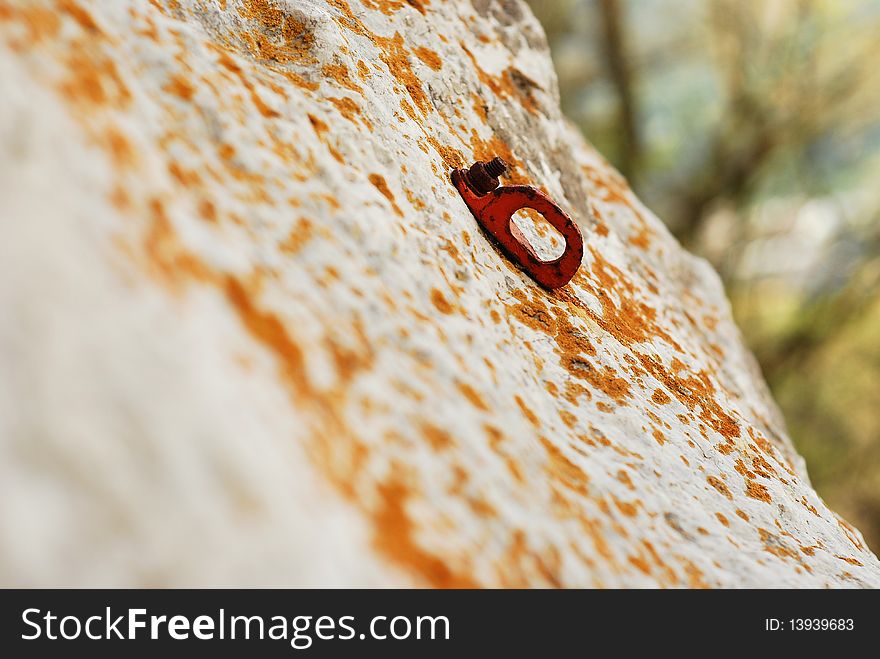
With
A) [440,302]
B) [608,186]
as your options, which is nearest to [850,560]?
[440,302]

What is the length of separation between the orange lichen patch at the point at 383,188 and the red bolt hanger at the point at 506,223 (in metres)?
0.37

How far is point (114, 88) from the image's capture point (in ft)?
4.21

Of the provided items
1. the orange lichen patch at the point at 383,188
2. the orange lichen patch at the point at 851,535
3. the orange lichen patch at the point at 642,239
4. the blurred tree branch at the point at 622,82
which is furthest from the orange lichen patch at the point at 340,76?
the blurred tree branch at the point at 622,82

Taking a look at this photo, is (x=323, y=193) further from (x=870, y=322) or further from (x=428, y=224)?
(x=870, y=322)

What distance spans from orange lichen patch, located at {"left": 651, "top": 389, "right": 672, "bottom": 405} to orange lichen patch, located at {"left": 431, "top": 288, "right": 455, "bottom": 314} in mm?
777

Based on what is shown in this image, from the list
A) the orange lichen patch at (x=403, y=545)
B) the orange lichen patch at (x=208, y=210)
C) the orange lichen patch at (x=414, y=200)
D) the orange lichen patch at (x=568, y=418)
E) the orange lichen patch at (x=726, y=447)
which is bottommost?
the orange lichen patch at (x=403, y=545)

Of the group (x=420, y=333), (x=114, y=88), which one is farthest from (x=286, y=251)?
(x=114, y=88)

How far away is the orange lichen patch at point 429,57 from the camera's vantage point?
241 centimetres

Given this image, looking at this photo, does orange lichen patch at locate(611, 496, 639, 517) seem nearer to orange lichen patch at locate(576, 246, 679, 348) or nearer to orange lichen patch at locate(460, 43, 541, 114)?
orange lichen patch at locate(576, 246, 679, 348)

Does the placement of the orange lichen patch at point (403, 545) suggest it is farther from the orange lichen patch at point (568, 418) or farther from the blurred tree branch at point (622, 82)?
the blurred tree branch at point (622, 82)

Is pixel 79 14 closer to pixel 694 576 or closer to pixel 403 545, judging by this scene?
pixel 403 545

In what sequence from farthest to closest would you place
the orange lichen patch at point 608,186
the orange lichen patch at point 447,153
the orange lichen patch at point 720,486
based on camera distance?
the orange lichen patch at point 608,186 < the orange lichen patch at point 447,153 < the orange lichen patch at point 720,486

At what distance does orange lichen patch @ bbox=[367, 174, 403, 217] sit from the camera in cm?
174

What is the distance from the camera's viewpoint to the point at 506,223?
2.05 metres
